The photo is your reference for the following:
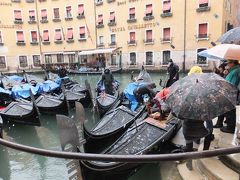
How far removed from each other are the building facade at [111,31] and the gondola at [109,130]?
9.99 meters

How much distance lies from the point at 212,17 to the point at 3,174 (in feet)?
46.8

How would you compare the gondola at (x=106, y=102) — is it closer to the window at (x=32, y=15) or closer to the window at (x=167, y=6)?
the window at (x=167, y=6)

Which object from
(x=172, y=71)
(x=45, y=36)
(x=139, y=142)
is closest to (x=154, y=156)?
(x=139, y=142)

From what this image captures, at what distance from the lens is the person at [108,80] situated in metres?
6.74

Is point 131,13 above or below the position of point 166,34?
above

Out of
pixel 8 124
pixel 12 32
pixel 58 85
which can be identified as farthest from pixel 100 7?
pixel 8 124

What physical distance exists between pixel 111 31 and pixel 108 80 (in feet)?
42.2

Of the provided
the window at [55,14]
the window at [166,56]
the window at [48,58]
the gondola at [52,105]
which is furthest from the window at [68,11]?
the gondola at [52,105]

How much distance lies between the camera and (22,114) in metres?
5.77

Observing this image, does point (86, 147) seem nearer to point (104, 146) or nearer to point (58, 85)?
point (104, 146)

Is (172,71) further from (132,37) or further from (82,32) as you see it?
(82,32)

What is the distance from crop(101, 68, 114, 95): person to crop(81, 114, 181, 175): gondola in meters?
3.37

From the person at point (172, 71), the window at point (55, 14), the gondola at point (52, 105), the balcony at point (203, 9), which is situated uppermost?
the window at point (55, 14)

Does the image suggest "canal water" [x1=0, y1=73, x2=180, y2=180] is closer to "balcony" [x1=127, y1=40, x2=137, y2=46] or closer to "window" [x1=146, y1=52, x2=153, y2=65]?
"window" [x1=146, y1=52, x2=153, y2=65]
